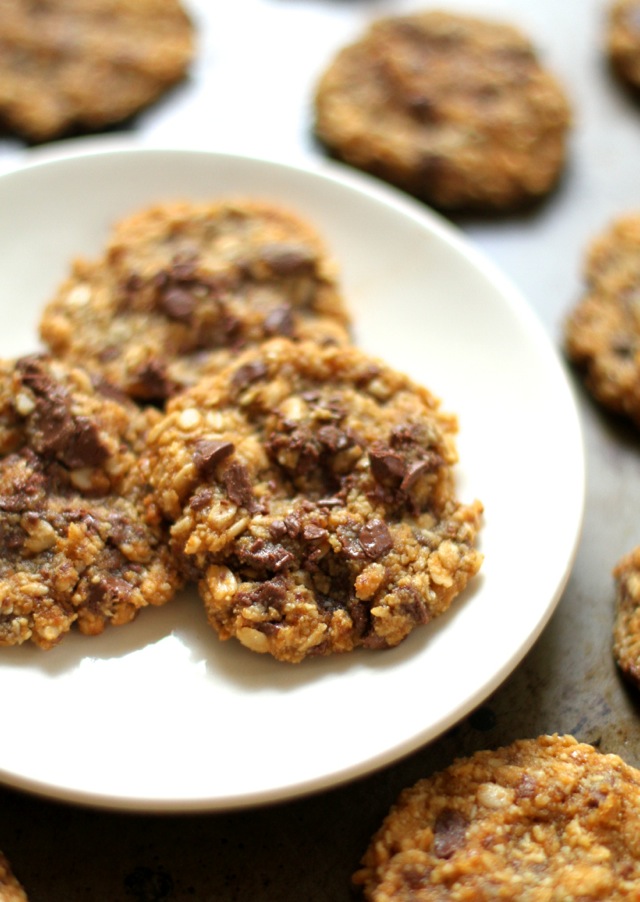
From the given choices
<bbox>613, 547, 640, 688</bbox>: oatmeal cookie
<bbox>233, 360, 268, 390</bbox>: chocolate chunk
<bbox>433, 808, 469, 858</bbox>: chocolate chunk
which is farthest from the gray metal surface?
<bbox>233, 360, 268, 390</bbox>: chocolate chunk

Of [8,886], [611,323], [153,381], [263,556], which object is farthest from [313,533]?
[611,323]

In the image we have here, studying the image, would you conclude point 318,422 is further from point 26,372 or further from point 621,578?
point 621,578

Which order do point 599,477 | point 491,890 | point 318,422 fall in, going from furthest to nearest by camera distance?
1. point 599,477
2. point 318,422
3. point 491,890

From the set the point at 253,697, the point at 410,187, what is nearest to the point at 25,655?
the point at 253,697

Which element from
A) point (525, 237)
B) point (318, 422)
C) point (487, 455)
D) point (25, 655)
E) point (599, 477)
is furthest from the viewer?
point (525, 237)

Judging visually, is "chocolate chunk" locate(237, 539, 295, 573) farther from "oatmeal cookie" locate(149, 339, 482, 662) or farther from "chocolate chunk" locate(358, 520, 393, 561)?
"chocolate chunk" locate(358, 520, 393, 561)

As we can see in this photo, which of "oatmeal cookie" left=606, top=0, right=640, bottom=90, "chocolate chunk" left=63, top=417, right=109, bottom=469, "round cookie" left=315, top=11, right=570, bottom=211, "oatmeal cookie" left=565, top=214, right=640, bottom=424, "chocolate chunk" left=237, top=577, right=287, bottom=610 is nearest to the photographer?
"chocolate chunk" left=237, top=577, right=287, bottom=610
